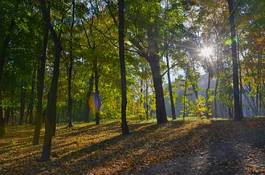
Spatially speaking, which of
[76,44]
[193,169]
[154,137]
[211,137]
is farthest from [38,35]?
[193,169]

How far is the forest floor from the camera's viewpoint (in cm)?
1262

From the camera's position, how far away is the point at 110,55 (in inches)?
1084

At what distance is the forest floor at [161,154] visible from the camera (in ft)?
41.4

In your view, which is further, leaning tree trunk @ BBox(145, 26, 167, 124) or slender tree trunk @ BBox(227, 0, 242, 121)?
leaning tree trunk @ BBox(145, 26, 167, 124)

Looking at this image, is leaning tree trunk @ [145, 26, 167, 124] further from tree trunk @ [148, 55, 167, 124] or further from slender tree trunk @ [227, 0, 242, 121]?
slender tree trunk @ [227, 0, 242, 121]

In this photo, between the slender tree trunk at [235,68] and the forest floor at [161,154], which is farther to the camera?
the slender tree trunk at [235,68]

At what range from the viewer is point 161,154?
15336 mm

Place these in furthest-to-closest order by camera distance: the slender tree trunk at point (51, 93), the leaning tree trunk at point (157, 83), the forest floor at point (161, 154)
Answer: the leaning tree trunk at point (157, 83) < the slender tree trunk at point (51, 93) < the forest floor at point (161, 154)

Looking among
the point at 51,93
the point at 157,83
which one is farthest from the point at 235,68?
the point at 51,93

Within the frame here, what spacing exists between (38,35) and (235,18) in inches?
567

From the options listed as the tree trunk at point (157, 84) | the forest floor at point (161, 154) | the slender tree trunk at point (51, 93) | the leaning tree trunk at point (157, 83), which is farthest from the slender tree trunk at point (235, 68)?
the slender tree trunk at point (51, 93)

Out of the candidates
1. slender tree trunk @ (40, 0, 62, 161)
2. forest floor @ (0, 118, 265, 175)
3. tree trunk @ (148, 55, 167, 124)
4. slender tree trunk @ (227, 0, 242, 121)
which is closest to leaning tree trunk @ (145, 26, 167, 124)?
tree trunk @ (148, 55, 167, 124)

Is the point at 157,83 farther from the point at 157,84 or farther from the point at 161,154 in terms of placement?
the point at 161,154

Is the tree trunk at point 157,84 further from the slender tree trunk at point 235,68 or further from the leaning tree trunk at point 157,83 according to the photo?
the slender tree trunk at point 235,68
